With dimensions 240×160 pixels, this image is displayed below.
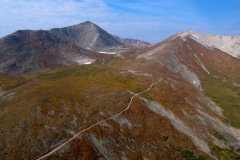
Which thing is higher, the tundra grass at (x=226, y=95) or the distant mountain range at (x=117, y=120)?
the distant mountain range at (x=117, y=120)

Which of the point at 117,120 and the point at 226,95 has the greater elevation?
the point at 117,120

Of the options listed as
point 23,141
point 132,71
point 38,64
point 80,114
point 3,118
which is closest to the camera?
point 23,141

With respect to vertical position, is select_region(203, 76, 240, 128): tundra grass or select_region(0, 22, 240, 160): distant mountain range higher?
select_region(0, 22, 240, 160): distant mountain range

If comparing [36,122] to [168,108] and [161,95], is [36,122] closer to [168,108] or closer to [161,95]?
[168,108]

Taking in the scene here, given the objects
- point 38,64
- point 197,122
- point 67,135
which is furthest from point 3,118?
point 38,64

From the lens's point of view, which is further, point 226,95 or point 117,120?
point 226,95

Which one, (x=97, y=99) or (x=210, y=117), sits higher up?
(x=97, y=99)

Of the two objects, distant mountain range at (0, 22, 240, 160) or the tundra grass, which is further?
the tundra grass

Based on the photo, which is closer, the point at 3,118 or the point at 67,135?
the point at 67,135

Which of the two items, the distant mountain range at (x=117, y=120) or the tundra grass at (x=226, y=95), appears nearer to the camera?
the distant mountain range at (x=117, y=120)

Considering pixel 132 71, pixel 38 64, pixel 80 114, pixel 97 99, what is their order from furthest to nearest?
pixel 38 64
pixel 132 71
pixel 97 99
pixel 80 114

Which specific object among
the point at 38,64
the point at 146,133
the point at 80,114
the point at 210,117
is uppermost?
the point at 80,114
